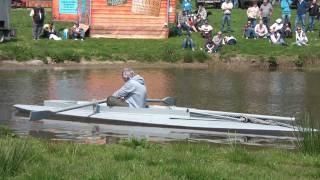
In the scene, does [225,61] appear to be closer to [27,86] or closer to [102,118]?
[27,86]

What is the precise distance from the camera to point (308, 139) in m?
10.2

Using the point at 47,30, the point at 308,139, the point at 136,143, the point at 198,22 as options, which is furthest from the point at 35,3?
the point at 308,139

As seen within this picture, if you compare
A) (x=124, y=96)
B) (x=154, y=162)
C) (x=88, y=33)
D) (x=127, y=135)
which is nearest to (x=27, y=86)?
(x=124, y=96)

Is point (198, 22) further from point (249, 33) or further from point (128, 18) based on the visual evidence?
point (128, 18)

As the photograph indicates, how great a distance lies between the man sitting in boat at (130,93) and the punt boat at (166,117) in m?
0.25

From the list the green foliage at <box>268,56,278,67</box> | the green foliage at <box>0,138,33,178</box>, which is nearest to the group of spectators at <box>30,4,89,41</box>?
the green foliage at <box>268,56,278,67</box>

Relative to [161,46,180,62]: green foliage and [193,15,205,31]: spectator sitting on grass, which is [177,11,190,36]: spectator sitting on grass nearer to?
[193,15,205,31]: spectator sitting on grass

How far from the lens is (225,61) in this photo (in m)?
31.8

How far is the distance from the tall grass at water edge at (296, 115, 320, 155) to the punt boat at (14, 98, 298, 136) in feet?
13.3

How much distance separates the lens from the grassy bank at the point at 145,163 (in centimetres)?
774

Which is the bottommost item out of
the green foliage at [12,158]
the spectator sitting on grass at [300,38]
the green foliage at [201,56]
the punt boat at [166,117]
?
the green foliage at [201,56]

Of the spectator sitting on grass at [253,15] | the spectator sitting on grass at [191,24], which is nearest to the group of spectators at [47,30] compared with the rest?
the spectator sitting on grass at [191,24]

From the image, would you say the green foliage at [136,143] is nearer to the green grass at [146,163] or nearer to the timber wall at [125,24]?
the green grass at [146,163]

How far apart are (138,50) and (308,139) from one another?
2268cm
